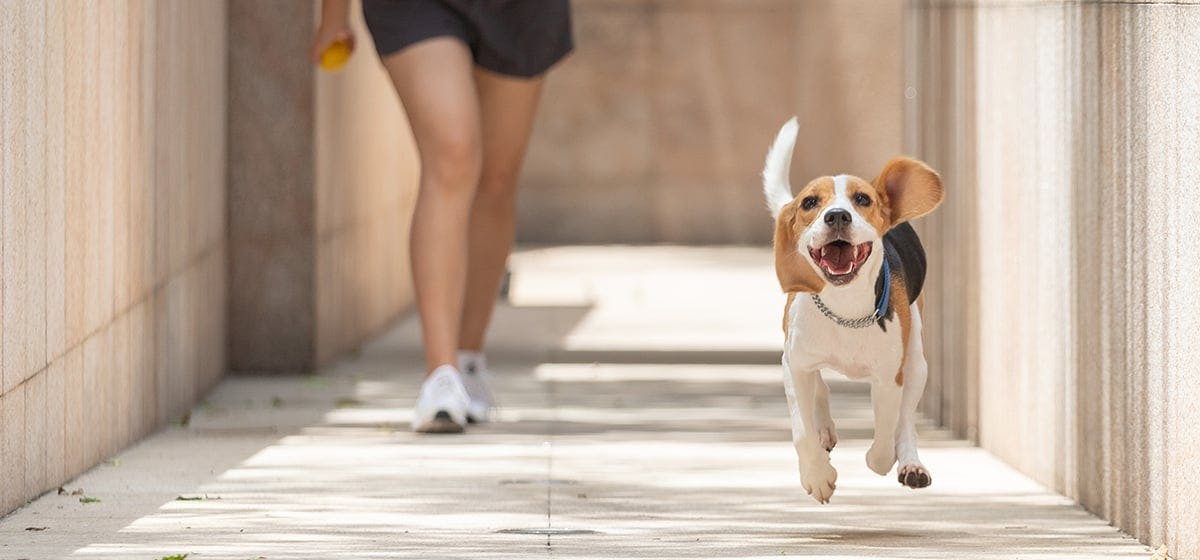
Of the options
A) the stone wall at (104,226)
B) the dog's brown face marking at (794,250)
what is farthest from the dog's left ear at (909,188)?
the stone wall at (104,226)

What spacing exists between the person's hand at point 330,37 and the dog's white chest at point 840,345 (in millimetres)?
2855

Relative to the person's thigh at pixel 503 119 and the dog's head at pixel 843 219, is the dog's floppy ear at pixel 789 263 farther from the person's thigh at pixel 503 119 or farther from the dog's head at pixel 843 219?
the person's thigh at pixel 503 119

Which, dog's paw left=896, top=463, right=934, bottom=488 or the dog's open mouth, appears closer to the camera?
the dog's open mouth

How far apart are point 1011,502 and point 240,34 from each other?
156 inches

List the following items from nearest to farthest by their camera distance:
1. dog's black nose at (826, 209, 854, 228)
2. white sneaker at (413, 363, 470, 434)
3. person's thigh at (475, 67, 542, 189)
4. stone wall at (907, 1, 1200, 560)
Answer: dog's black nose at (826, 209, 854, 228) < stone wall at (907, 1, 1200, 560) < white sneaker at (413, 363, 470, 434) < person's thigh at (475, 67, 542, 189)

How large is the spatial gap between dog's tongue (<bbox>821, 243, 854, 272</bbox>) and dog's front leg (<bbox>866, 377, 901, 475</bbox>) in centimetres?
53

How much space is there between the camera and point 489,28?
22.5 ft

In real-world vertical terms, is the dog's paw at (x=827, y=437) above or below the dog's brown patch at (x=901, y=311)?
below

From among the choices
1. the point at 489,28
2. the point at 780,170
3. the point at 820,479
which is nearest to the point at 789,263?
the point at 780,170

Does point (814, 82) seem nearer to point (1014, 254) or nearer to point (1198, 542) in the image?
point (1014, 254)

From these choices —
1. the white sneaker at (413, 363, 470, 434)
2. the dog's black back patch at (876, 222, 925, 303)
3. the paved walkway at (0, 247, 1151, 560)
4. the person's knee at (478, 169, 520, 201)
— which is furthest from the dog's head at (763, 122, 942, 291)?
the person's knee at (478, 169, 520, 201)

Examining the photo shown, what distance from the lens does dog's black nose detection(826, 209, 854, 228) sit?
13.1ft

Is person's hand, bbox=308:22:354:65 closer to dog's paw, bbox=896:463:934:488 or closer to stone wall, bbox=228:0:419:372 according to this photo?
stone wall, bbox=228:0:419:372

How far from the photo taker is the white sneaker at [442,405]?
6379 mm
